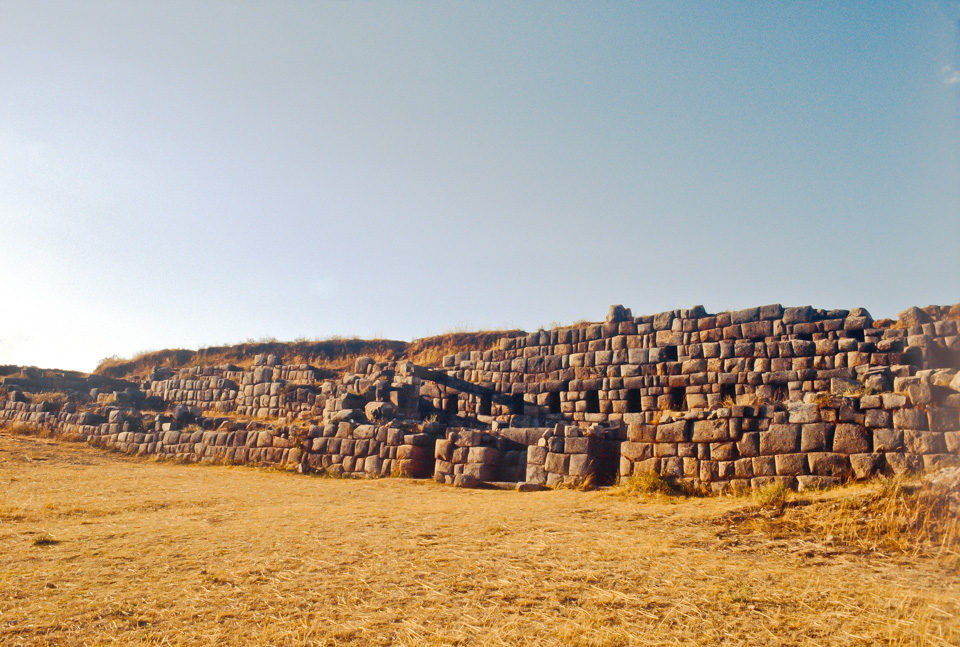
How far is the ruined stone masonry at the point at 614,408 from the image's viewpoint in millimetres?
9086

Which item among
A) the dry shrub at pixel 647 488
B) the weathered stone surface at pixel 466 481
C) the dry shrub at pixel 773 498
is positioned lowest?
the weathered stone surface at pixel 466 481

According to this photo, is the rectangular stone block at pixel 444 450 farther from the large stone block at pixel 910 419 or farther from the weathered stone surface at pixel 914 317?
the weathered stone surface at pixel 914 317

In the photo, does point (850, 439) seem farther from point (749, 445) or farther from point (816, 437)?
point (749, 445)

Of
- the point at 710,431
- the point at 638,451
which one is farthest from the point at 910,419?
the point at 638,451

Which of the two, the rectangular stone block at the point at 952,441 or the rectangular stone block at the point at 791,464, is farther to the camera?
the rectangular stone block at the point at 791,464

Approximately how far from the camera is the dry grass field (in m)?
4.29

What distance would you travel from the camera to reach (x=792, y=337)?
1719cm

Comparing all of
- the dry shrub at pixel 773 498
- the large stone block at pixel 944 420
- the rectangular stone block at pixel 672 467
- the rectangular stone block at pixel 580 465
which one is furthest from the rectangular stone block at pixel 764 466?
the rectangular stone block at pixel 580 465

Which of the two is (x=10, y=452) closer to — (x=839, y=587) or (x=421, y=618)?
(x=421, y=618)

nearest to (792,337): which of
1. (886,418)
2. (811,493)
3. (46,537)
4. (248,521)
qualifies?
(886,418)

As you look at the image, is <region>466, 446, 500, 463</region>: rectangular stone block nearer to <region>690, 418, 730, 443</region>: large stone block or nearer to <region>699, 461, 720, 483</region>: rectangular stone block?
<region>690, 418, 730, 443</region>: large stone block

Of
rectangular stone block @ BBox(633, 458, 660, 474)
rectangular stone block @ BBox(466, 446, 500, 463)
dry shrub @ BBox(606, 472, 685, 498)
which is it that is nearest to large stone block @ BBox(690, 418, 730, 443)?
rectangular stone block @ BBox(633, 458, 660, 474)

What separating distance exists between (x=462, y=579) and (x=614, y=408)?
576 inches

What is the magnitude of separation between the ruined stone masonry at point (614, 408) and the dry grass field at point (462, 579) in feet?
4.87
